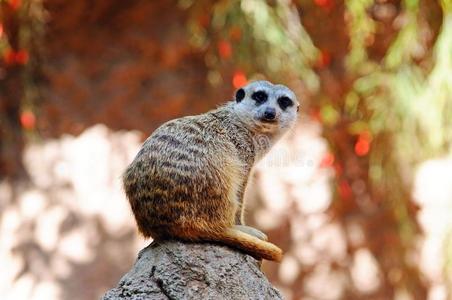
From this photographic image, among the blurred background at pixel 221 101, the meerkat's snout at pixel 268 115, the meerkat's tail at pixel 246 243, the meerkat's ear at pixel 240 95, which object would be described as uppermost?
the blurred background at pixel 221 101

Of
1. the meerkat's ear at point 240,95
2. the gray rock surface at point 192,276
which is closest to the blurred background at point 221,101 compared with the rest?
the meerkat's ear at point 240,95

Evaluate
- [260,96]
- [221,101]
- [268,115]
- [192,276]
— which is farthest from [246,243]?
[221,101]

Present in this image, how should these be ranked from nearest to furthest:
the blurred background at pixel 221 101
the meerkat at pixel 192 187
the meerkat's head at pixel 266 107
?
the meerkat at pixel 192 187 → the meerkat's head at pixel 266 107 → the blurred background at pixel 221 101

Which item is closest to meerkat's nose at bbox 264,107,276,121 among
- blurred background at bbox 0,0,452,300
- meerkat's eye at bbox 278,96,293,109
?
meerkat's eye at bbox 278,96,293,109

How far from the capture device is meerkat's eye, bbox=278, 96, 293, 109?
2.77 meters

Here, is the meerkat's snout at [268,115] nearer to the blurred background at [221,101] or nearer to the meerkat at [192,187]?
the meerkat at [192,187]

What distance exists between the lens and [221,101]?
4477 mm

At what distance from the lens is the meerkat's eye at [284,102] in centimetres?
277

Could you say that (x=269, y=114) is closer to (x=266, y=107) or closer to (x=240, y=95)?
(x=266, y=107)

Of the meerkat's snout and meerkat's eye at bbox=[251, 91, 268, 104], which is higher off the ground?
meerkat's eye at bbox=[251, 91, 268, 104]

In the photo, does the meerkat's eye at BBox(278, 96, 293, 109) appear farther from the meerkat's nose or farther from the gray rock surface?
the gray rock surface

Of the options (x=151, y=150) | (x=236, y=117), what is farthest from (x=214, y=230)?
(x=236, y=117)

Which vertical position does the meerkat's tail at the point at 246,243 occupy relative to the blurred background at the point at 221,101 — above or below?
below

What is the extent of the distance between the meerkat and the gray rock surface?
0.16ft
